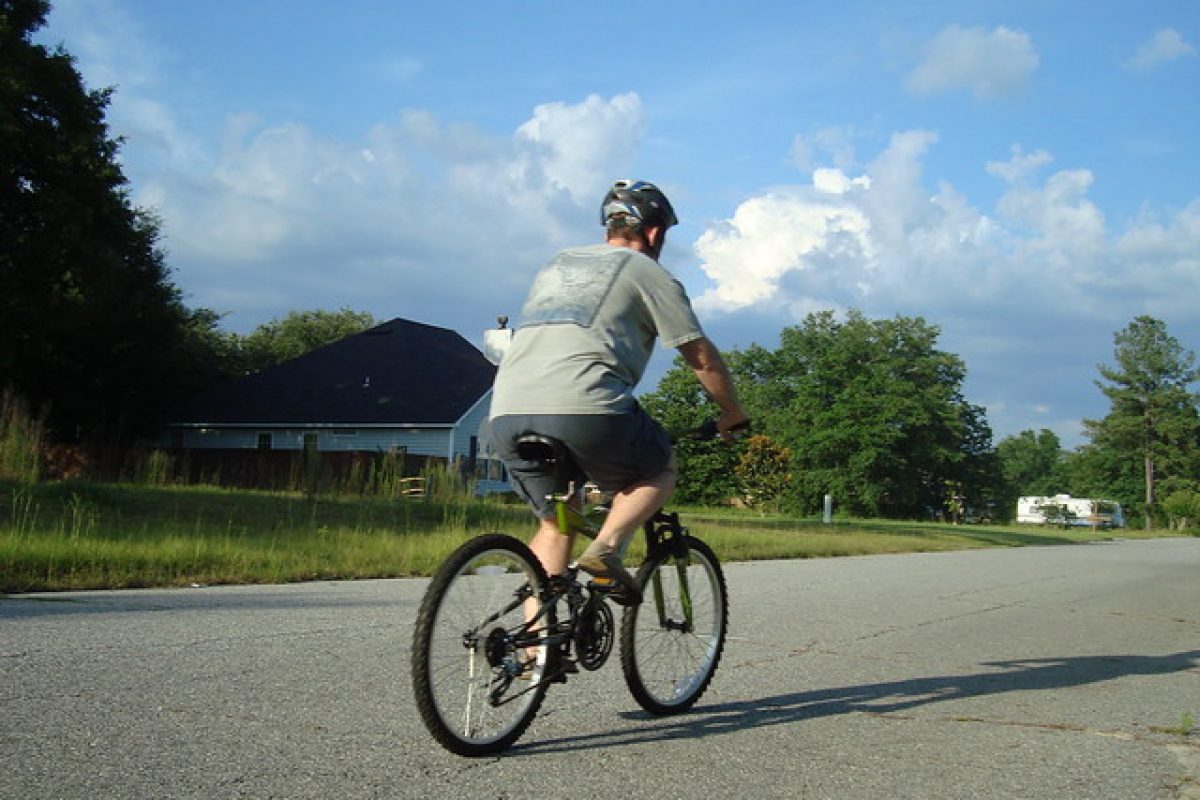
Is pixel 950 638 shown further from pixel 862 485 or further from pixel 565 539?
pixel 862 485

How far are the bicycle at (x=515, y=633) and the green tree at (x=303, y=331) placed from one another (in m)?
64.1

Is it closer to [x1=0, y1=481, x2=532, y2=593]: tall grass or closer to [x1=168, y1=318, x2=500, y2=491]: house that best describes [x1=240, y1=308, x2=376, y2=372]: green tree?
[x1=168, y1=318, x2=500, y2=491]: house

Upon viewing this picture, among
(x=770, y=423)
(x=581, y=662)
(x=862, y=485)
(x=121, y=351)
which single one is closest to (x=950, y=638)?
(x=581, y=662)

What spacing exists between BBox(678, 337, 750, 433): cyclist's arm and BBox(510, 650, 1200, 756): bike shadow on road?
1.15m

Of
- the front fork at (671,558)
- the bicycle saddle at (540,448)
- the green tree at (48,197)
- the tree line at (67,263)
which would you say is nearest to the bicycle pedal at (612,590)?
the front fork at (671,558)

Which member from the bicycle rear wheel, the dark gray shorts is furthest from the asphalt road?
the dark gray shorts

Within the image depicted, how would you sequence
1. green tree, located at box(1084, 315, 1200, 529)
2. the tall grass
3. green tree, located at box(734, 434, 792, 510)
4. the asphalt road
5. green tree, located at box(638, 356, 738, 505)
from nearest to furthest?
the asphalt road < the tall grass < green tree, located at box(734, 434, 792, 510) < green tree, located at box(638, 356, 738, 505) < green tree, located at box(1084, 315, 1200, 529)

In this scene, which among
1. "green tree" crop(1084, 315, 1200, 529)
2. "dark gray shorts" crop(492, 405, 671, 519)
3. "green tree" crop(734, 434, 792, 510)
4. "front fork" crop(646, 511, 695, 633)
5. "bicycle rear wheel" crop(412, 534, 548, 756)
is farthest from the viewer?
"green tree" crop(1084, 315, 1200, 529)

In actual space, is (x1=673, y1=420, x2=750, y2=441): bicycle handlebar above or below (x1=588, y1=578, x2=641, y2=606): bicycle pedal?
above

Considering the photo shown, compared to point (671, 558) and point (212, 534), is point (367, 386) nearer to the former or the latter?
point (212, 534)

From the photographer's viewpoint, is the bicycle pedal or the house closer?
the bicycle pedal

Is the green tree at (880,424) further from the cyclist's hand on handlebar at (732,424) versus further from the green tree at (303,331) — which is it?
the cyclist's hand on handlebar at (732,424)

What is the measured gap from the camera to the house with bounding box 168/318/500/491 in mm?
39781

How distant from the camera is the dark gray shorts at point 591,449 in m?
3.57
